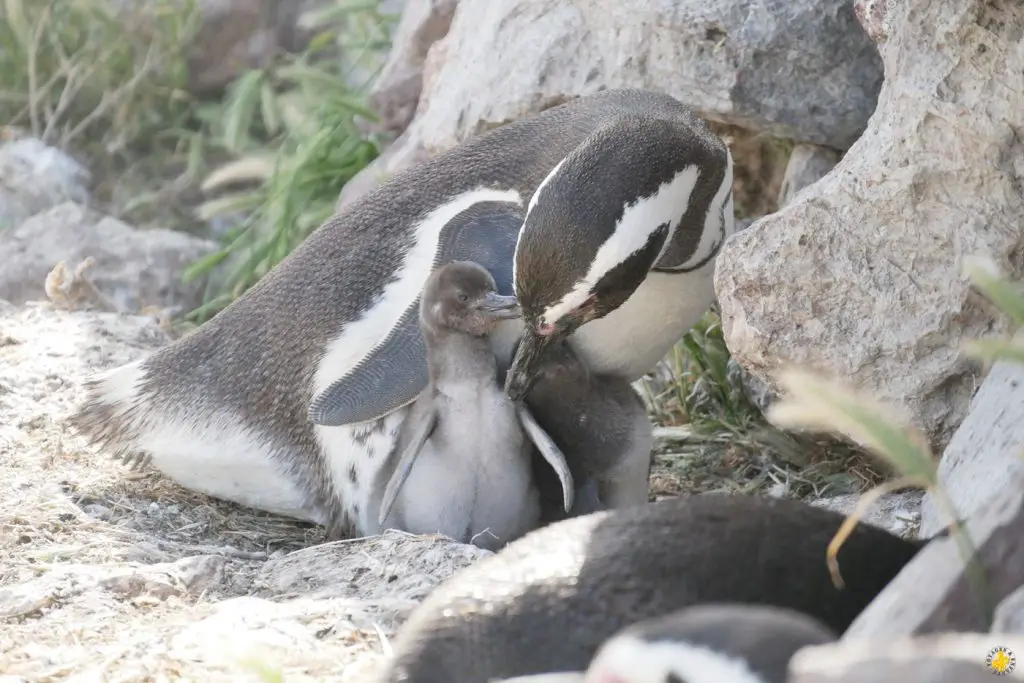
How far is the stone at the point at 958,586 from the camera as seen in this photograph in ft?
4.61

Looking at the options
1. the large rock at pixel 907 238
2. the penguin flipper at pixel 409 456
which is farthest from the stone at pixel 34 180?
the large rock at pixel 907 238

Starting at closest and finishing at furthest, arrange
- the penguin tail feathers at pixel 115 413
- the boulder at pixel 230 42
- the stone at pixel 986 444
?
1. the stone at pixel 986 444
2. the penguin tail feathers at pixel 115 413
3. the boulder at pixel 230 42

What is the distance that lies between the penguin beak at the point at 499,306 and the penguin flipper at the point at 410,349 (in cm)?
11

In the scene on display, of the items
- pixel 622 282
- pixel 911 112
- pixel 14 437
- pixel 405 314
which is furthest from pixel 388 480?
pixel 911 112

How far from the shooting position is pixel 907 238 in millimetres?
2619

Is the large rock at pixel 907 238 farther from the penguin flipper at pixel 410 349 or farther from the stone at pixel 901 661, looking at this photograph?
the stone at pixel 901 661

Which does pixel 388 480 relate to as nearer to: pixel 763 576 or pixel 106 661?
pixel 106 661

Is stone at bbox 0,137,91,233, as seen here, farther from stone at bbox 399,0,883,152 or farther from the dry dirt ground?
stone at bbox 399,0,883,152

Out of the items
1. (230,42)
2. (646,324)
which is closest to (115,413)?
(646,324)

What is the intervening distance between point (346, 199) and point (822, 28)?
5.03 ft

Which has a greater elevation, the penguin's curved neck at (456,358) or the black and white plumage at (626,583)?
the black and white plumage at (626,583)

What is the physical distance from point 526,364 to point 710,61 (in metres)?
0.99

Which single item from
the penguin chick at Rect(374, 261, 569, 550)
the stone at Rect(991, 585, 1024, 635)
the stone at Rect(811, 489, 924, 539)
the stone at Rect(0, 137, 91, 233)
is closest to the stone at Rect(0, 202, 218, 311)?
the stone at Rect(0, 137, 91, 233)

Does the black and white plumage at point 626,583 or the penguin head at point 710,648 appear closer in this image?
the penguin head at point 710,648
